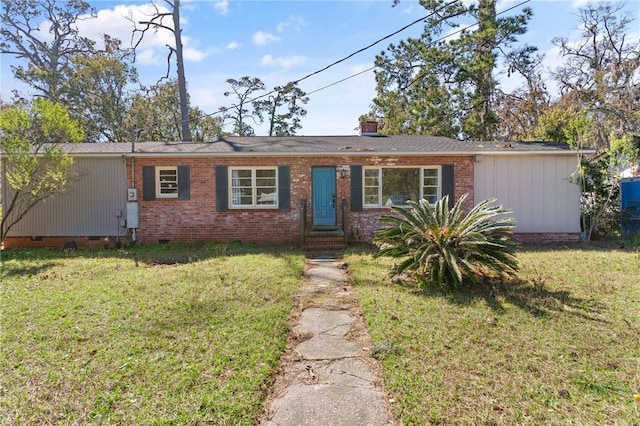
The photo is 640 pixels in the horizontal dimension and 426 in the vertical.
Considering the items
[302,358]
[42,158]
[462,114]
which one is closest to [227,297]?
[302,358]

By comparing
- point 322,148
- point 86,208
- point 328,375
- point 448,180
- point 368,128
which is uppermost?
point 368,128

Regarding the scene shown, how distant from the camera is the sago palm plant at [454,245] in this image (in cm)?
536

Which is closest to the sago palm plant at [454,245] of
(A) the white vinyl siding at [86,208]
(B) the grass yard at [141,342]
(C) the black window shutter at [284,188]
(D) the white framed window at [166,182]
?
(B) the grass yard at [141,342]

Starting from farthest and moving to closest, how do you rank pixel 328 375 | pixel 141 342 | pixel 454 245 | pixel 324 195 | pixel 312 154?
1. pixel 324 195
2. pixel 312 154
3. pixel 454 245
4. pixel 141 342
5. pixel 328 375

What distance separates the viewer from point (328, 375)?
319cm

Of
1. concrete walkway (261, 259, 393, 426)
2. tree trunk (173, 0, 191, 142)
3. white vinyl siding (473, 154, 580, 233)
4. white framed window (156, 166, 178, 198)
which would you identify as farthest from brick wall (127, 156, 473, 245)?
tree trunk (173, 0, 191, 142)

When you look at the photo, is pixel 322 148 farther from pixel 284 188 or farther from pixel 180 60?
pixel 180 60

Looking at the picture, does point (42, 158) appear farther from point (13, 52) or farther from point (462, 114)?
point (13, 52)

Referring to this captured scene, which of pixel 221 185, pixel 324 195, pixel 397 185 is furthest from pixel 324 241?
pixel 221 185

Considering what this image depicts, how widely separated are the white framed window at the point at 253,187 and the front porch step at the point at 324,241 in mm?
1445

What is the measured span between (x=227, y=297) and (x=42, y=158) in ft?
23.9

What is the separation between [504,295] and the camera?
16.8 ft

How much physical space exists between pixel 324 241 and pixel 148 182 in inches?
195

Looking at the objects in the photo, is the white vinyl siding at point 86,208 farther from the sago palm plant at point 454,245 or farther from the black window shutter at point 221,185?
the sago palm plant at point 454,245
